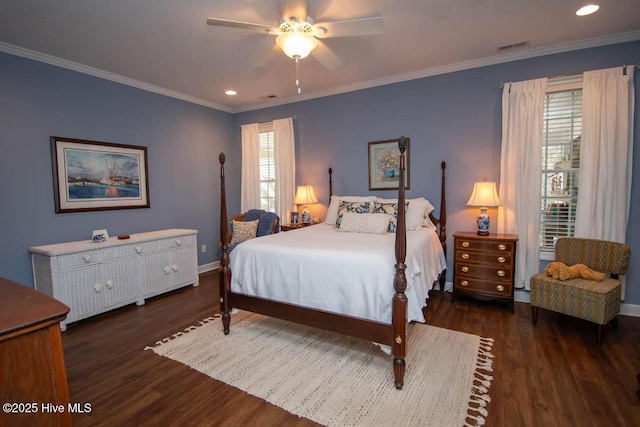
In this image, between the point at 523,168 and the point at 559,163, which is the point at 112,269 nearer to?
the point at 523,168

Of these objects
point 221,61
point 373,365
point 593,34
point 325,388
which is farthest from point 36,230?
point 593,34

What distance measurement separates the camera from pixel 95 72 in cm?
362

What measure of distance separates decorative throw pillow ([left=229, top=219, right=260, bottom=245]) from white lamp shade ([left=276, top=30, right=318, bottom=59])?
2.57 metres

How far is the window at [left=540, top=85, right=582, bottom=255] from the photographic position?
10.8 feet

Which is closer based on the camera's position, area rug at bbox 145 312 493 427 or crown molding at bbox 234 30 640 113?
area rug at bbox 145 312 493 427

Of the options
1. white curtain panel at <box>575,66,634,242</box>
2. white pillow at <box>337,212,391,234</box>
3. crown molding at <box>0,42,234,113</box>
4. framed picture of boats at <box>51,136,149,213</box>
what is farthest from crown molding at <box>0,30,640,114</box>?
white pillow at <box>337,212,391,234</box>

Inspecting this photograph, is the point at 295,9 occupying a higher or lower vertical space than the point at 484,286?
higher

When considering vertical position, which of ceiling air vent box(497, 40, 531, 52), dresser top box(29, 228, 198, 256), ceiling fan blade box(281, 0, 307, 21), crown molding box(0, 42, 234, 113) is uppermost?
ceiling air vent box(497, 40, 531, 52)

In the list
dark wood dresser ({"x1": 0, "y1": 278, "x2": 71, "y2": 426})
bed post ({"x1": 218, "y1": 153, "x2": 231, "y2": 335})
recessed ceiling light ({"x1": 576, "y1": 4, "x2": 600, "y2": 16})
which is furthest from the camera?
bed post ({"x1": 218, "y1": 153, "x2": 231, "y2": 335})

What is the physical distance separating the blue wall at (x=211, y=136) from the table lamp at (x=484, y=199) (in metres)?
0.31

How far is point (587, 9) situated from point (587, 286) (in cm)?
231

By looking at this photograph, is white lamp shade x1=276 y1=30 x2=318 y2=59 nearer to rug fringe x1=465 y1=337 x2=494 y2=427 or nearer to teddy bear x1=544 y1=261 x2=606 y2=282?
rug fringe x1=465 y1=337 x2=494 y2=427

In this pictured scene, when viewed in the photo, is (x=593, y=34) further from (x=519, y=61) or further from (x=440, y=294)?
(x=440, y=294)

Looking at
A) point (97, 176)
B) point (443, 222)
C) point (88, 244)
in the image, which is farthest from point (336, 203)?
point (97, 176)
